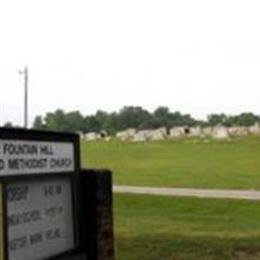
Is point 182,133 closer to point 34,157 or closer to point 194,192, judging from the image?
point 194,192

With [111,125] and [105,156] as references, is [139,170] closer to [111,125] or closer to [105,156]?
[105,156]

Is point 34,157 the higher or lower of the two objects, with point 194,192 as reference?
higher

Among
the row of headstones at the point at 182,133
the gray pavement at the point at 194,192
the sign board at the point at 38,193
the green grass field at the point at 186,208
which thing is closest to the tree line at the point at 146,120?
the row of headstones at the point at 182,133

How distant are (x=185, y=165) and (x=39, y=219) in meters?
40.4

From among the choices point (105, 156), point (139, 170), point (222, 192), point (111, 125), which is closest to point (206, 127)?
point (111, 125)

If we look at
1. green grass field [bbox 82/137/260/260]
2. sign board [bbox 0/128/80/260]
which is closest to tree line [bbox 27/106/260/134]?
green grass field [bbox 82/137/260/260]

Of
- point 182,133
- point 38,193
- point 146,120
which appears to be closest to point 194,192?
point 38,193

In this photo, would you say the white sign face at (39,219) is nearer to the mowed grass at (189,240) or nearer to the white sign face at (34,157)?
the white sign face at (34,157)

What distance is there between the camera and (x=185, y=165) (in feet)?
158

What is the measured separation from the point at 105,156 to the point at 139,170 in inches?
466

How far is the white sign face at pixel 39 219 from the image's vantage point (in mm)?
7488

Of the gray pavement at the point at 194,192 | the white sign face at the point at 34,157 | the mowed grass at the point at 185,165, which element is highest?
the white sign face at the point at 34,157

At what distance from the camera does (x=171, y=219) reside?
2280 cm

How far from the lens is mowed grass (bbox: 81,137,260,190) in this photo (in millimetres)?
38400
